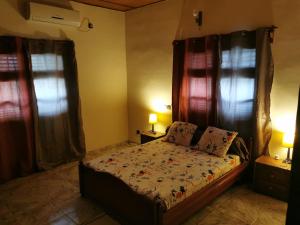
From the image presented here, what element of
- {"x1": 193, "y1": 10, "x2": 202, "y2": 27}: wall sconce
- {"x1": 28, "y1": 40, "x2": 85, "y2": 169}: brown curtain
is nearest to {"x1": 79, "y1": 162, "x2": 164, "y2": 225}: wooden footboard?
{"x1": 28, "y1": 40, "x2": 85, "y2": 169}: brown curtain

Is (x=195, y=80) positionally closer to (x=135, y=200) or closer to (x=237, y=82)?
(x=237, y=82)

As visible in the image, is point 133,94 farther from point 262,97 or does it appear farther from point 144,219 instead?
point 144,219

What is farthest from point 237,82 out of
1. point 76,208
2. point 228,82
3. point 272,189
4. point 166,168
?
point 76,208

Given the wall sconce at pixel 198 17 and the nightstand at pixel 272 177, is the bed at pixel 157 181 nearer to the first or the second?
the nightstand at pixel 272 177

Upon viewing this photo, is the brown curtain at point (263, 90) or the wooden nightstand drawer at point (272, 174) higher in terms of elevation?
the brown curtain at point (263, 90)

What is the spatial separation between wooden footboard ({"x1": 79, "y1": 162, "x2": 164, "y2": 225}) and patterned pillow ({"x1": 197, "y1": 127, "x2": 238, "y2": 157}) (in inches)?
55.2

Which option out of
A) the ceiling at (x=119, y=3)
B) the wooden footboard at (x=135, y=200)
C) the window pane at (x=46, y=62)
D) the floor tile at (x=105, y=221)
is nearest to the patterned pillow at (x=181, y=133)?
the wooden footboard at (x=135, y=200)

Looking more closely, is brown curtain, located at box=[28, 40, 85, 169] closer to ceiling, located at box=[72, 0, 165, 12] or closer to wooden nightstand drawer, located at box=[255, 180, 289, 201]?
ceiling, located at box=[72, 0, 165, 12]

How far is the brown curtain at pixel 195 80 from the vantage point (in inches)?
140

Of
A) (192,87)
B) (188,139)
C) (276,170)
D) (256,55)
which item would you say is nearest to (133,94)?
(192,87)

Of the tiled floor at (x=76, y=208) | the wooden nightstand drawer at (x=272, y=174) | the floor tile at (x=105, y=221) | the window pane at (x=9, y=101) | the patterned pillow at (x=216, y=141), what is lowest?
the floor tile at (x=105, y=221)

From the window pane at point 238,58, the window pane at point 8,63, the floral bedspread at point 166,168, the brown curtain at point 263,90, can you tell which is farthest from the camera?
the window pane at point 8,63

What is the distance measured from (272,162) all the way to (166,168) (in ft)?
4.60

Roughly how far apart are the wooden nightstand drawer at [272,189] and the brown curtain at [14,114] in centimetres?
341
